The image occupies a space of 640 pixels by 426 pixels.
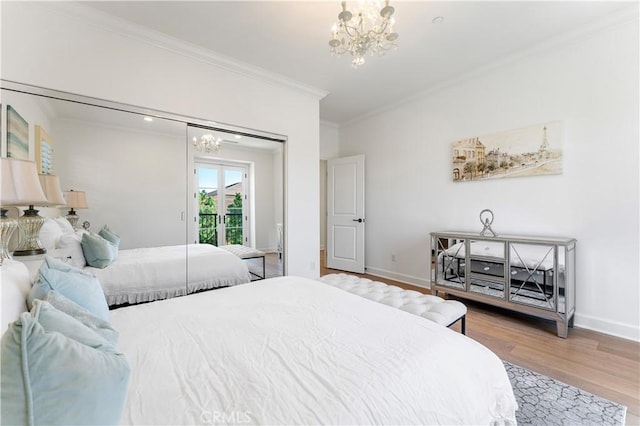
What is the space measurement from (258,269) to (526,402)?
104 inches

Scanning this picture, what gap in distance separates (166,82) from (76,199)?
1.29 m

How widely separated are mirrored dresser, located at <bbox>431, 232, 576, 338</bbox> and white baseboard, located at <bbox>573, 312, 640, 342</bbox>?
9cm

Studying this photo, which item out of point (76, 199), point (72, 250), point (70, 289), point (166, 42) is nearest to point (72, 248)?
point (72, 250)

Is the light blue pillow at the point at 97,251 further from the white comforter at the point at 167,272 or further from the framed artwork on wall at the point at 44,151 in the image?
the framed artwork on wall at the point at 44,151

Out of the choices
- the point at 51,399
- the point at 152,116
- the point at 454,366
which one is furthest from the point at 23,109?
the point at 454,366

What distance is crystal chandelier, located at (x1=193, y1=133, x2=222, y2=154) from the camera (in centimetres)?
282

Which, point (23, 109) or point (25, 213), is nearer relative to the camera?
point (25, 213)

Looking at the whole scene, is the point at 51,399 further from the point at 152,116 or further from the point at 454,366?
the point at 152,116

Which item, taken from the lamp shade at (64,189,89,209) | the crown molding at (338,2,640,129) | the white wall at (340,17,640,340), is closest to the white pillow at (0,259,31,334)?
the lamp shade at (64,189,89,209)

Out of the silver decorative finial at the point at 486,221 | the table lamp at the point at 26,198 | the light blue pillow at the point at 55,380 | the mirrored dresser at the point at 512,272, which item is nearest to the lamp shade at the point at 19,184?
the table lamp at the point at 26,198

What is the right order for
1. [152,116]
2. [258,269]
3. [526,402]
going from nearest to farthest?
Result: 1. [526,402]
2. [152,116]
3. [258,269]

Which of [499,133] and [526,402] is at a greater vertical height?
[499,133]

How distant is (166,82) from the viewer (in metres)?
2.53

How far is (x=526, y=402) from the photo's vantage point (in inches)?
61.8
